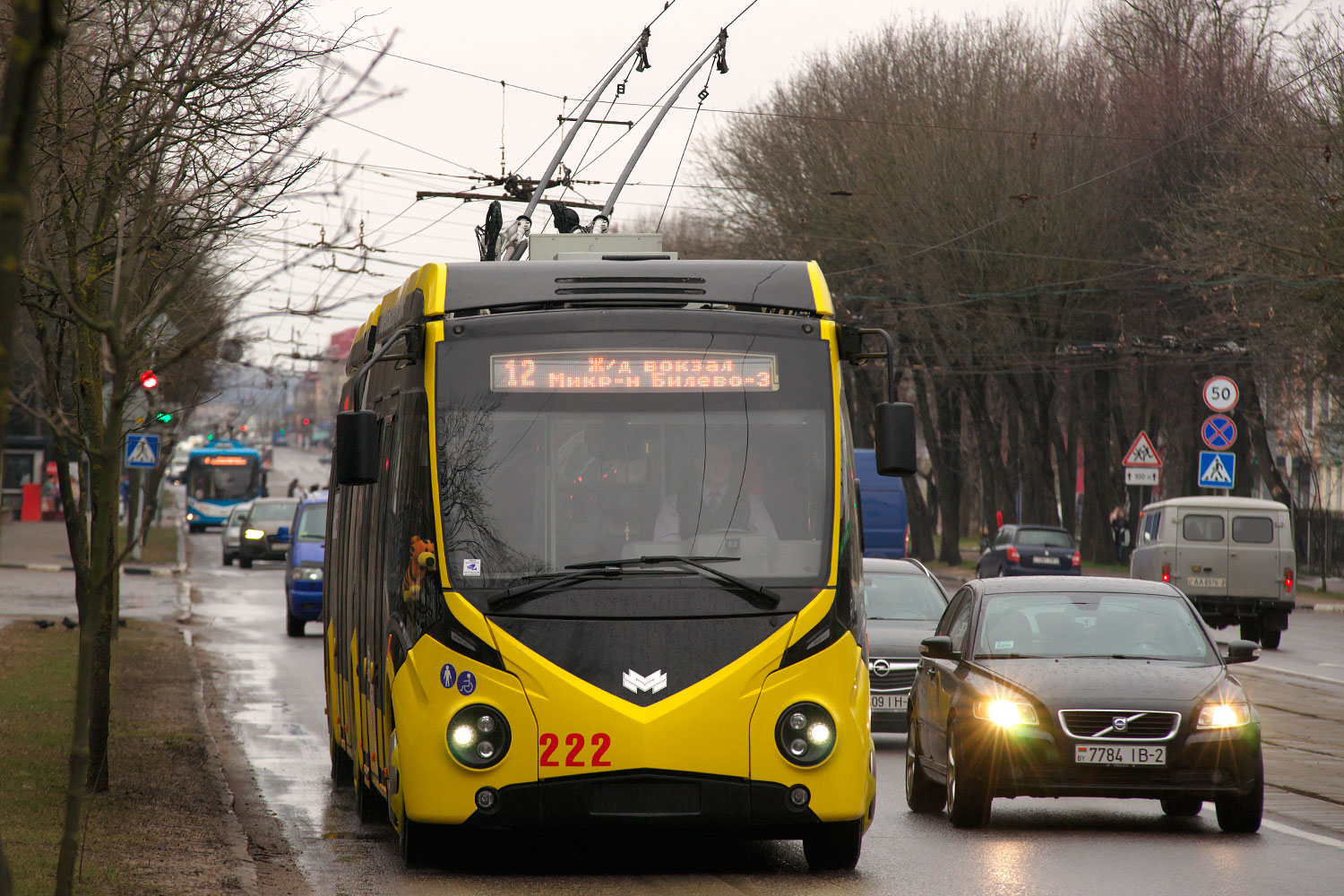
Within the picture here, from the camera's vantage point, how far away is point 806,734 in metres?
8.24

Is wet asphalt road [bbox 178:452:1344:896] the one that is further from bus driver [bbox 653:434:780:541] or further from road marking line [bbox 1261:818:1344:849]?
bus driver [bbox 653:434:780:541]

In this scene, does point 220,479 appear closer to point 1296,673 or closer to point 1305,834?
point 1296,673

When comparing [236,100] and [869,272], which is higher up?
[869,272]

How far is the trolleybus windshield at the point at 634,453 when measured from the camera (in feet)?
27.8

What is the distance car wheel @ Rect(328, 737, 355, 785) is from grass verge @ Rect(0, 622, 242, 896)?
809 millimetres

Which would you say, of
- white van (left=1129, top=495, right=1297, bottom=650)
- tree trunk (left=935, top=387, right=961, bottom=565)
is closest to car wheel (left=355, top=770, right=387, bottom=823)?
white van (left=1129, top=495, right=1297, bottom=650)

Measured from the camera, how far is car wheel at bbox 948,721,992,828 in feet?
33.6

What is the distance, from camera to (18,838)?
8.67 m

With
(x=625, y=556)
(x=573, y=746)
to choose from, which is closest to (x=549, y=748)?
(x=573, y=746)

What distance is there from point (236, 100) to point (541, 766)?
482 centimetres

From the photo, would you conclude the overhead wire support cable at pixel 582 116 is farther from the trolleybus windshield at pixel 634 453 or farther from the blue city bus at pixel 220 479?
the blue city bus at pixel 220 479

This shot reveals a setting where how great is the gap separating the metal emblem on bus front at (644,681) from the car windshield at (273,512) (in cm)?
4190

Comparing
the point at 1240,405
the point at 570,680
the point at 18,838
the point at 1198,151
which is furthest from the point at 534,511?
the point at 1240,405

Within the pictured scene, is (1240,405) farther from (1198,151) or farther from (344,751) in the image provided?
(344,751)
